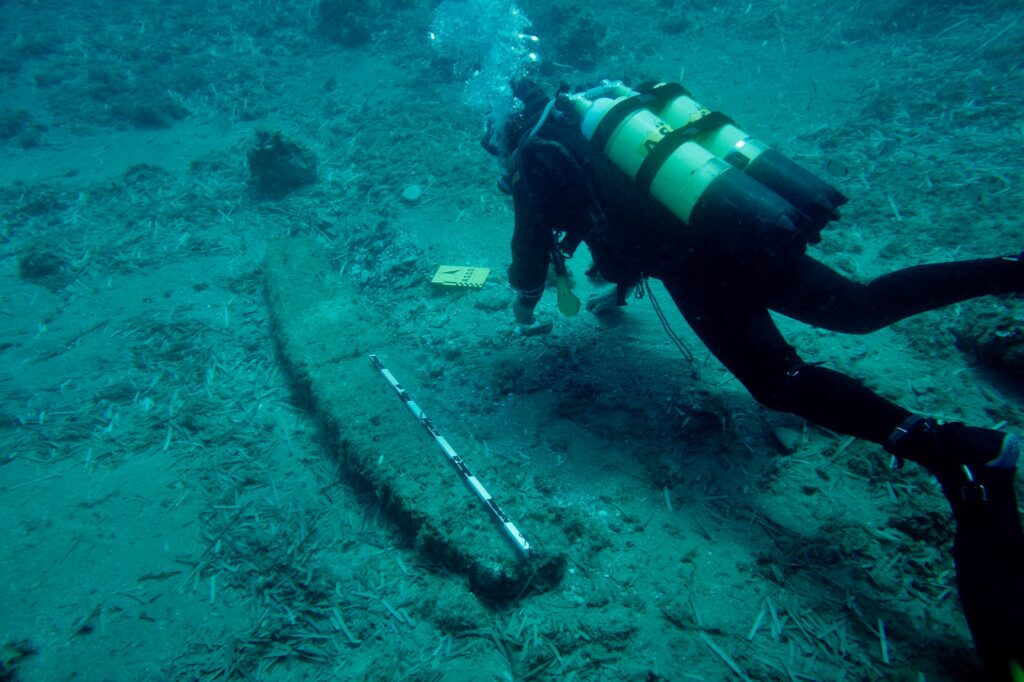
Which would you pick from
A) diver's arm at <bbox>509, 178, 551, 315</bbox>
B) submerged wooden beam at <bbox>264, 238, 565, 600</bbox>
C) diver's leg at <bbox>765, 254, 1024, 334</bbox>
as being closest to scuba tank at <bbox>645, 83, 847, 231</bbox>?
diver's leg at <bbox>765, 254, 1024, 334</bbox>

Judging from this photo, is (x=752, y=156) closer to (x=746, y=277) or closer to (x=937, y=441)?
(x=746, y=277)

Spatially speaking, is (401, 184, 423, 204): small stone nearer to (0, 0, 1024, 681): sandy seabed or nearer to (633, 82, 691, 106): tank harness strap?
(0, 0, 1024, 681): sandy seabed

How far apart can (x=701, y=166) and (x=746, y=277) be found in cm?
66

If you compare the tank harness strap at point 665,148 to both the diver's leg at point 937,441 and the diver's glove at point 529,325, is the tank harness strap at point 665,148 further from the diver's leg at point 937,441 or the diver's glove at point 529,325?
the diver's glove at point 529,325

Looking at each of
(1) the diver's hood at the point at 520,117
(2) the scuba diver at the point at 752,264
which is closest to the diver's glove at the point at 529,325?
(2) the scuba diver at the point at 752,264

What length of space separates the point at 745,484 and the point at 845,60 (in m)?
9.71

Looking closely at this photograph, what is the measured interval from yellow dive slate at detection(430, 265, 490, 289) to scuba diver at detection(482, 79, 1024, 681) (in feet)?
5.72

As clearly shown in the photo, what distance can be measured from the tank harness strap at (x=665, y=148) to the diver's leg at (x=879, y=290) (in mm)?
874

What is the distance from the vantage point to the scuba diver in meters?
2.11

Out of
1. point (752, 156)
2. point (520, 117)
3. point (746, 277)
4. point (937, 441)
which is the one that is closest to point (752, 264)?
point (746, 277)

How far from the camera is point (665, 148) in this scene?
8.95ft

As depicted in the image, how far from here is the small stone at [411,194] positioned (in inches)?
275

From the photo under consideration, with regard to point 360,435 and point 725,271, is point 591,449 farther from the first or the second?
point 360,435

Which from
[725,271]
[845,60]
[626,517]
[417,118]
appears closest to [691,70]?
[845,60]
